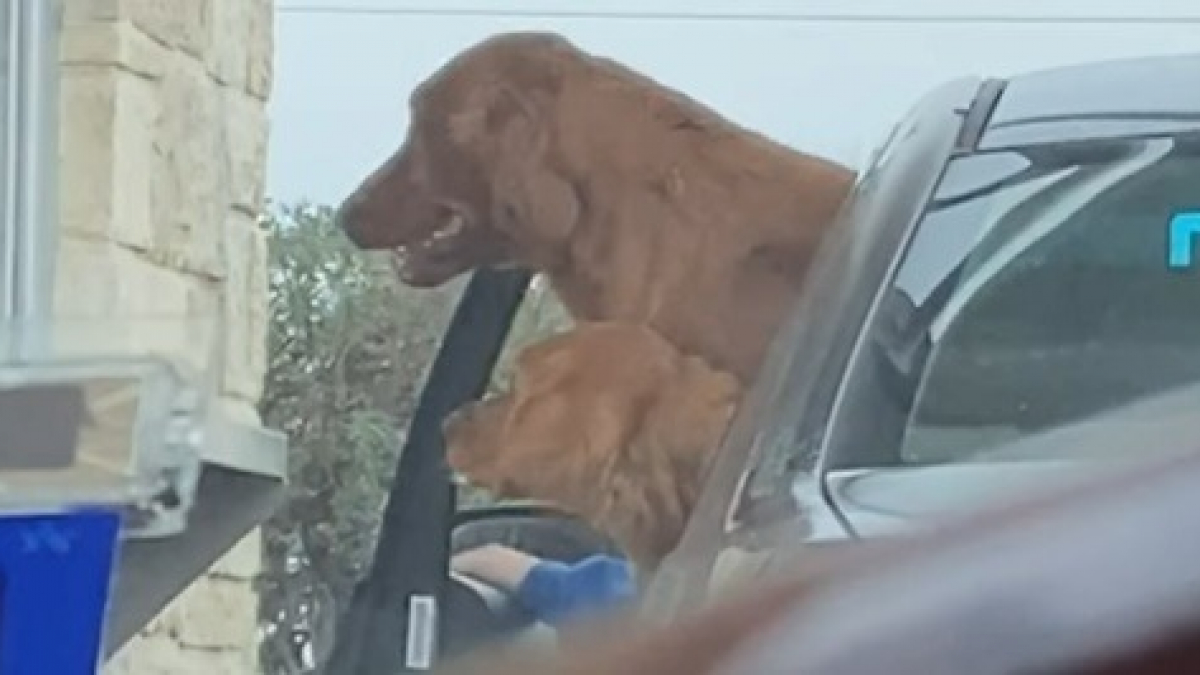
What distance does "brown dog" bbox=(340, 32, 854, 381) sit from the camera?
356cm

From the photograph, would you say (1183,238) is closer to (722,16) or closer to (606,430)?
(606,430)

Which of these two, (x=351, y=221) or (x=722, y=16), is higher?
→ (x=722, y=16)

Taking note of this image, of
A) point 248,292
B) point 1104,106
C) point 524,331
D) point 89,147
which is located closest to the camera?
point 1104,106

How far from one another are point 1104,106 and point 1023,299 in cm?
26

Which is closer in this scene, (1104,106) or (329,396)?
(1104,106)

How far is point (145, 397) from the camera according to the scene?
1316mm

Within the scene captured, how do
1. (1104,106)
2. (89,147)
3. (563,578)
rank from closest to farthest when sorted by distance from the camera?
(1104,106)
(563,578)
(89,147)

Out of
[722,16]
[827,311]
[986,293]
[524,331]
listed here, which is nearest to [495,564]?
[524,331]

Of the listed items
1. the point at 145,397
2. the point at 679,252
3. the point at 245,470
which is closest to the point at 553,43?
the point at 679,252

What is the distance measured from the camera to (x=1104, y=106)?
2.66 metres

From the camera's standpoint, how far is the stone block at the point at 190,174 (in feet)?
12.0

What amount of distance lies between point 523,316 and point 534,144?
27cm

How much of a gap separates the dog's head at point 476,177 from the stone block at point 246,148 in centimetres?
14

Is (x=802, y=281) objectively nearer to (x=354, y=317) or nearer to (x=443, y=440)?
(x=443, y=440)
